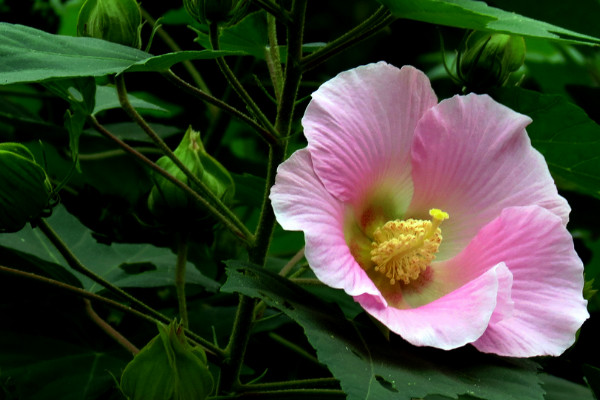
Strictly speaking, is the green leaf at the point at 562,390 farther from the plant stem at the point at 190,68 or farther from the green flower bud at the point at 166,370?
the plant stem at the point at 190,68

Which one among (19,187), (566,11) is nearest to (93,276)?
(19,187)

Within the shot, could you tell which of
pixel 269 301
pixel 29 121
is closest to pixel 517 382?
pixel 269 301

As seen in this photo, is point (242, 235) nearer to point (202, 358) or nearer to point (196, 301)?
point (202, 358)

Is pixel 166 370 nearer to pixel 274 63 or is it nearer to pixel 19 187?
pixel 19 187

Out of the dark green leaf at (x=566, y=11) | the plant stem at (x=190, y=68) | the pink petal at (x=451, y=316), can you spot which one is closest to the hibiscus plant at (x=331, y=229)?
the pink petal at (x=451, y=316)

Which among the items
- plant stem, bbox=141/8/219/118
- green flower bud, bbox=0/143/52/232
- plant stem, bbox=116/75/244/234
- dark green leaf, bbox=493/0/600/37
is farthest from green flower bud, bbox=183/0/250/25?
dark green leaf, bbox=493/0/600/37
